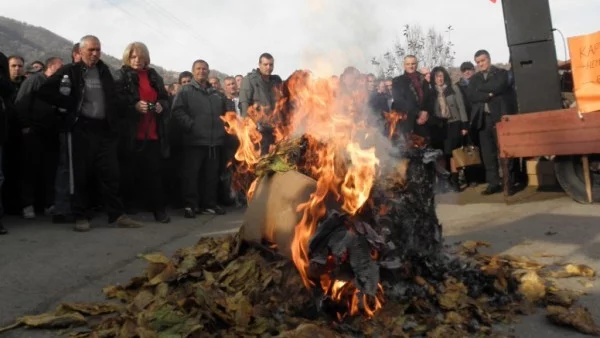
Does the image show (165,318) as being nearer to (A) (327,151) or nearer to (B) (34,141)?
(A) (327,151)

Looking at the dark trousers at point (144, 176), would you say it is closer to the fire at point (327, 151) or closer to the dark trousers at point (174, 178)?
the dark trousers at point (174, 178)

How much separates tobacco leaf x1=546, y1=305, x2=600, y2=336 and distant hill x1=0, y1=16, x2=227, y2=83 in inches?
2335

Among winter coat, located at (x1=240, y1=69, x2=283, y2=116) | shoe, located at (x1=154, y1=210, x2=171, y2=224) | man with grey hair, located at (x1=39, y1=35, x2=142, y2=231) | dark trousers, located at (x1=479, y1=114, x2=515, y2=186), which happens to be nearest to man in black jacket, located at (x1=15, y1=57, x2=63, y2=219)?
man with grey hair, located at (x1=39, y1=35, x2=142, y2=231)

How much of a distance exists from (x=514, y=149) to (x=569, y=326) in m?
5.48

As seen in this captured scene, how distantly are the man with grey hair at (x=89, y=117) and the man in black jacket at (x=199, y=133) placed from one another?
53.3 inches

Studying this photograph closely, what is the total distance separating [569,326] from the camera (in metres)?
3.87

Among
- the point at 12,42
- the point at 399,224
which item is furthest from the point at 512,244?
the point at 12,42

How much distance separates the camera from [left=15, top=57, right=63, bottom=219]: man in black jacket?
743cm

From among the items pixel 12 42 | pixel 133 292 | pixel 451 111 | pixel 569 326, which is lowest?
pixel 569 326

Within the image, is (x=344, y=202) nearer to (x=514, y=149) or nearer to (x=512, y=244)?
(x=512, y=244)

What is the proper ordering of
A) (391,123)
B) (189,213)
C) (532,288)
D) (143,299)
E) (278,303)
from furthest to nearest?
(189,213), (391,123), (532,288), (143,299), (278,303)

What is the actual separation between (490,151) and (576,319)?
689 cm

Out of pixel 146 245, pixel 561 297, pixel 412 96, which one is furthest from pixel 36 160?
pixel 561 297

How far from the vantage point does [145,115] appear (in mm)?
7582
